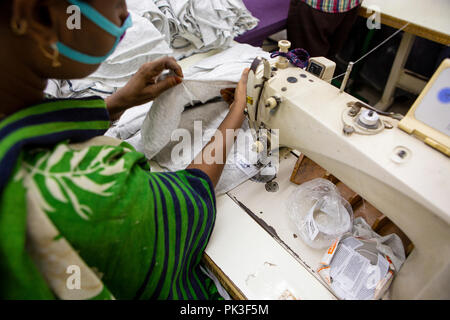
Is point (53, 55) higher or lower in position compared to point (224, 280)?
higher

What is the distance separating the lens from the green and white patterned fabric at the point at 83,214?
0.48 meters

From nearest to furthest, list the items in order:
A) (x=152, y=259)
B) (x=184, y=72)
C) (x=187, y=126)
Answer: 1. (x=152, y=259)
2. (x=187, y=126)
3. (x=184, y=72)

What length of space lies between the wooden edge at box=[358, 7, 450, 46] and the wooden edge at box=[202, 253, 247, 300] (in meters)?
1.70

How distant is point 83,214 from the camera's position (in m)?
0.52

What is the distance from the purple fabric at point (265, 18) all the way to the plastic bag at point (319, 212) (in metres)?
1.19

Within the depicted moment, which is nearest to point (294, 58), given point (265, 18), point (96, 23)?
point (96, 23)

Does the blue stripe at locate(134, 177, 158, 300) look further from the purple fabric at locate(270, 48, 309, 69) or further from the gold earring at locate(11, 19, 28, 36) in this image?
the purple fabric at locate(270, 48, 309, 69)

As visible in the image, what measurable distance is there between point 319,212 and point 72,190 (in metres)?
0.70

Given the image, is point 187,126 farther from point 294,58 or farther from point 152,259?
point 152,259

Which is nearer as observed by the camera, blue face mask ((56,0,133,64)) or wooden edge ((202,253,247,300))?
blue face mask ((56,0,133,64))

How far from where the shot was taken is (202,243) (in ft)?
2.53

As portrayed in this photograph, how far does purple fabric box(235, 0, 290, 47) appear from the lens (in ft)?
5.88

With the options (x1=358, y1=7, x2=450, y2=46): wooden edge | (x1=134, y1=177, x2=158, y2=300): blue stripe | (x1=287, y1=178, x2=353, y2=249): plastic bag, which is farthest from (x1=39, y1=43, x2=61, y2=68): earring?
(x1=358, y1=7, x2=450, y2=46): wooden edge
